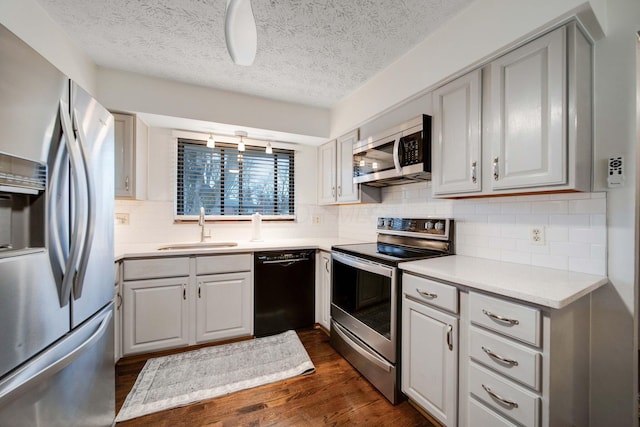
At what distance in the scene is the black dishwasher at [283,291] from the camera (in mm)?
2430

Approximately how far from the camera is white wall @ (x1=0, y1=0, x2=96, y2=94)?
135cm

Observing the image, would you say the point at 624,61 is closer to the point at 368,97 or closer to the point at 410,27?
the point at 410,27

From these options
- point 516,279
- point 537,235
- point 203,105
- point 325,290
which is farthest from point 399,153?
point 203,105

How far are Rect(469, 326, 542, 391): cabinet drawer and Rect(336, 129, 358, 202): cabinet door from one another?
5.40 ft

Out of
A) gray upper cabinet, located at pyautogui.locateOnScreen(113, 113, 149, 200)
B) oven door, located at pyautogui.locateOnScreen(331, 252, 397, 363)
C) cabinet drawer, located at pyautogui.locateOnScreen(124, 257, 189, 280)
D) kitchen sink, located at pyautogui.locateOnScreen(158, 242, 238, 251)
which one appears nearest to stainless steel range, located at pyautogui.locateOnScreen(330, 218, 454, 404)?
oven door, located at pyautogui.locateOnScreen(331, 252, 397, 363)

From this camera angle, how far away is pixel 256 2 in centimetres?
146

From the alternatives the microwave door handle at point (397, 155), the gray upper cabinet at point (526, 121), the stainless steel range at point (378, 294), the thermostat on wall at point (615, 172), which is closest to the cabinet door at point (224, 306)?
the stainless steel range at point (378, 294)

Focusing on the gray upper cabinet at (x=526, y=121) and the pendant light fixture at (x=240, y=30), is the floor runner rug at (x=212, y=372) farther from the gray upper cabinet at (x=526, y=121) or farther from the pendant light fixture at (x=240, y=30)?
the pendant light fixture at (x=240, y=30)

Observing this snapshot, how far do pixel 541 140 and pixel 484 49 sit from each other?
24.5 inches

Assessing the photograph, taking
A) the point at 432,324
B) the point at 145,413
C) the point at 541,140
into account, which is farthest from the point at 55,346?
the point at 541,140

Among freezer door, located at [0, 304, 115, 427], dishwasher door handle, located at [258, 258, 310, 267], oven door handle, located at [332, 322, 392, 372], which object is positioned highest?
dishwasher door handle, located at [258, 258, 310, 267]

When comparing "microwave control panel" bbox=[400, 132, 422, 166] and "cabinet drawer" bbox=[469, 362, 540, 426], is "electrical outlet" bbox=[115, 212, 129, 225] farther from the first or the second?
"cabinet drawer" bbox=[469, 362, 540, 426]

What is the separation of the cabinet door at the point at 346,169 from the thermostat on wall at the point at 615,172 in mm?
1711

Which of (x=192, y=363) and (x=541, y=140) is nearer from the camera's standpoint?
(x=541, y=140)
